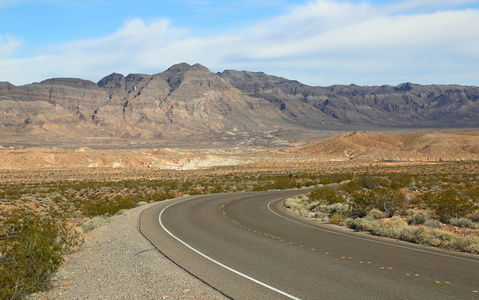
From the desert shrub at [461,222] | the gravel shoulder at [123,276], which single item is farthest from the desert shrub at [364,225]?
the gravel shoulder at [123,276]

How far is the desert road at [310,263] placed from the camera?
820 cm

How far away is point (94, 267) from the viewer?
35.6 feet

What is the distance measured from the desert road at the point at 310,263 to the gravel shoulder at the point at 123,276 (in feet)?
1.44

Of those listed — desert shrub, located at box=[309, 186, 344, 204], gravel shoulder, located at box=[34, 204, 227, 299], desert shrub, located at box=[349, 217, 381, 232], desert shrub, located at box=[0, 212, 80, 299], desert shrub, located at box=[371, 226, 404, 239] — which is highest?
desert shrub, located at box=[0, 212, 80, 299]

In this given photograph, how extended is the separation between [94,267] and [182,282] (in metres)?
3.30

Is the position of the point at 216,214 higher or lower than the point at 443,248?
lower

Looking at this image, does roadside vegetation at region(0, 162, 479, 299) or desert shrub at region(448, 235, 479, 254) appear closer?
roadside vegetation at region(0, 162, 479, 299)

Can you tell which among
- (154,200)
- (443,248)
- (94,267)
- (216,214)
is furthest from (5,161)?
(443,248)

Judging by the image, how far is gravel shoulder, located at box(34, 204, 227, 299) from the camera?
8.59 metres

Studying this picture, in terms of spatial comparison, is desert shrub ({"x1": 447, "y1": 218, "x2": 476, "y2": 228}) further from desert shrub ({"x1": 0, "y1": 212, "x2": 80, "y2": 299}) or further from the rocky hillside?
the rocky hillside

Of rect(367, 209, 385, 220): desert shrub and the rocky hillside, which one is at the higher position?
rect(367, 209, 385, 220): desert shrub

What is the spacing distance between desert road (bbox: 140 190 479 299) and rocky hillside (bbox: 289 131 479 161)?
345 feet

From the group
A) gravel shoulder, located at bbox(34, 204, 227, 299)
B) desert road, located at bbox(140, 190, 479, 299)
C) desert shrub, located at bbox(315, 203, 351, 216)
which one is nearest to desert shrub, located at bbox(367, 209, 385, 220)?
desert shrub, located at bbox(315, 203, 351, 216)

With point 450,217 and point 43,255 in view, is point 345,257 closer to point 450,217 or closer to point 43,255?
point 43,255
